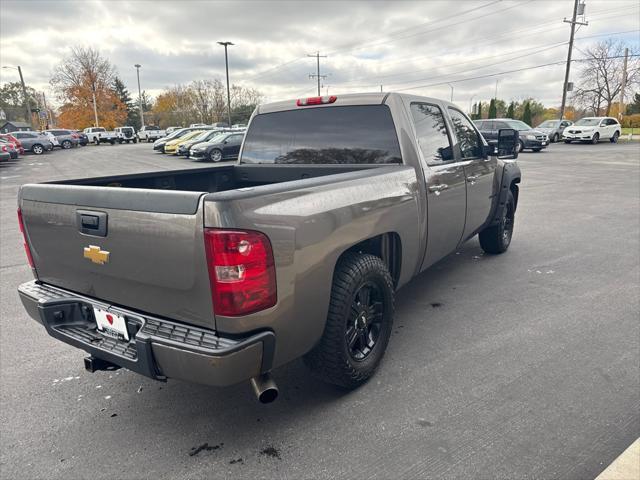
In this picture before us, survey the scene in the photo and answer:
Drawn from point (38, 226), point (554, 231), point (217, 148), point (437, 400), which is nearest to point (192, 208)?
point (38, 226)

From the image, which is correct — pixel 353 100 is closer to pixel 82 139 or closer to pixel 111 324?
pixel 111 324

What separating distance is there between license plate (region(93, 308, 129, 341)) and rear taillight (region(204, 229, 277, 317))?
26.6 inches

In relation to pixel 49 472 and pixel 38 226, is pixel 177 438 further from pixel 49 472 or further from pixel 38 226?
pixel 38 226

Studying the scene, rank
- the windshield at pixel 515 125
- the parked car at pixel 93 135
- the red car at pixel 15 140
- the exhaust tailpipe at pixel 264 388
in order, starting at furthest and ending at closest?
1. the parked car at pixel 93 135
2. the red car at pixel 15 140
3. the windshield at pixel 515 125
4. the exhaust tailpipe at pixel 264 388

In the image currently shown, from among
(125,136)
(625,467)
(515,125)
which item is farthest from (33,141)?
(625,467)

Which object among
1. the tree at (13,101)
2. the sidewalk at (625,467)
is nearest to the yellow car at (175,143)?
the sidewalk at (625,467)

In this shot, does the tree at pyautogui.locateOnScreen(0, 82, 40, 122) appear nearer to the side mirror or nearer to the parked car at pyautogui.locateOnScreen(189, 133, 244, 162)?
the parked car at pyautogui.locateOnScreen(189, 133, 244, 162)

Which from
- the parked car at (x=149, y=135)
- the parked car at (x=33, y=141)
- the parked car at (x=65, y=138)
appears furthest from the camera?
the parked car at (x=149, y=135)

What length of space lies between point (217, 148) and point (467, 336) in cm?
2002

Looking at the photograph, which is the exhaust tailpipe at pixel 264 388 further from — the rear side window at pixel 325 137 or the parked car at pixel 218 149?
the parked car at pixel 218 149

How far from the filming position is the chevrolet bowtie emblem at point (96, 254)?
2.38 meters

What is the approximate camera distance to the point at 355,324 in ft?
9.48

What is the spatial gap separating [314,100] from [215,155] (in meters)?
19.0

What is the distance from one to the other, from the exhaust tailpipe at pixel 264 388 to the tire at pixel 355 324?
1.40 feet
